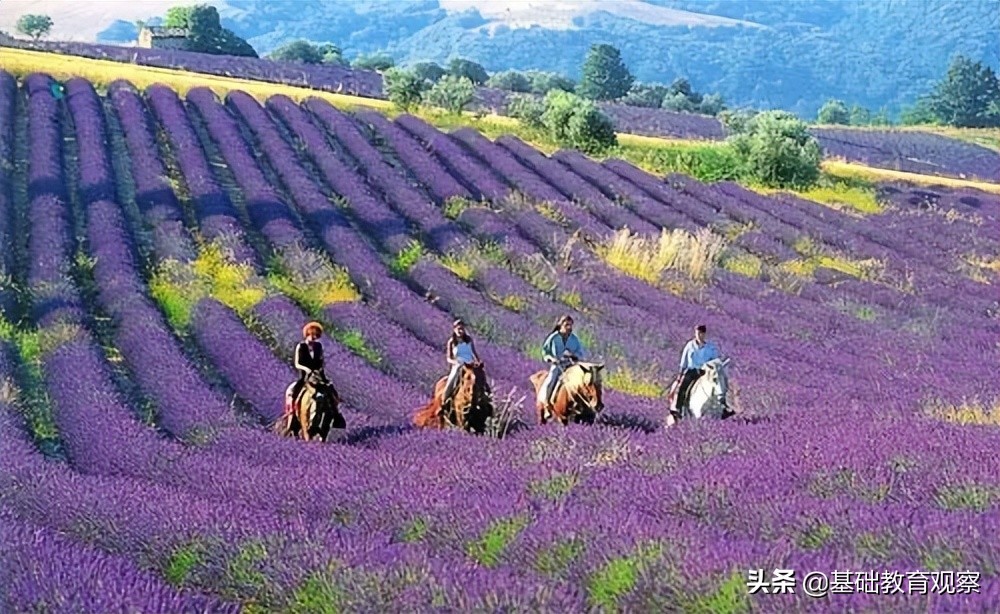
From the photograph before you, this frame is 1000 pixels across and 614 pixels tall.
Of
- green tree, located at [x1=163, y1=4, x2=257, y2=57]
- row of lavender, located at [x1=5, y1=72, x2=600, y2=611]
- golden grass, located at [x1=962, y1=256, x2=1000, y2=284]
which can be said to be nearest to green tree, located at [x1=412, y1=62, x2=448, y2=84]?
green tree, located at [x1=163, y1=4, x2=257, y2=57]

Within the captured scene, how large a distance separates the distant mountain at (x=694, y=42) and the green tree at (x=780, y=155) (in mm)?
99190

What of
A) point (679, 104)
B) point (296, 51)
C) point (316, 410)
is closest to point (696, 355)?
point (316, 410)

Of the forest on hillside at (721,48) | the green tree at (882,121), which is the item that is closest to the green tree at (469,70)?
the green tree at (882,121)

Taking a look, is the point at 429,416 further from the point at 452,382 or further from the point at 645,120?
the point at 645,120

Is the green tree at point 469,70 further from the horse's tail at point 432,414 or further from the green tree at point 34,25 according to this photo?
the horse's tail at point 432,414

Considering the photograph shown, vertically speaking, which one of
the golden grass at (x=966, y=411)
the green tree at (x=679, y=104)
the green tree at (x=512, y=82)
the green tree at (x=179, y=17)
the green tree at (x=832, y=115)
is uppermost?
the golden grass at (x=966, y=411)

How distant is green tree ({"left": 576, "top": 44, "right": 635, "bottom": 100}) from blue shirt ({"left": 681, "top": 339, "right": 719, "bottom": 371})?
63852 mm

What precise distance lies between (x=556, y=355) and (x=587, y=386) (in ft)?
A: 1.53

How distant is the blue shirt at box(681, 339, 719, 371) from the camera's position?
10680mm

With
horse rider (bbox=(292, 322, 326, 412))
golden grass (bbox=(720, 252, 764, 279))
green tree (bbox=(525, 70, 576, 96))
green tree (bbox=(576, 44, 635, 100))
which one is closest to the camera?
horse rider (bbox=(292, 322, 326, 412))

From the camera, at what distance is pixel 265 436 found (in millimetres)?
9844

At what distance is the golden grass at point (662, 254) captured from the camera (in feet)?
66.4

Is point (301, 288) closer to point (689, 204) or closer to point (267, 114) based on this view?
point (689, 204)

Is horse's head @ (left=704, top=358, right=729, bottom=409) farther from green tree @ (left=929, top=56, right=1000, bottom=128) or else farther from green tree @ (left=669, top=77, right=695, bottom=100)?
green tree @ (left=669, top=77, right=695, bottom=100)
